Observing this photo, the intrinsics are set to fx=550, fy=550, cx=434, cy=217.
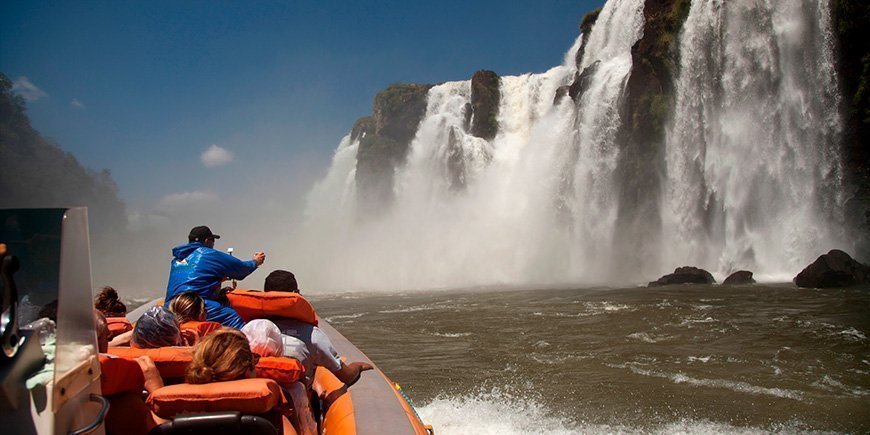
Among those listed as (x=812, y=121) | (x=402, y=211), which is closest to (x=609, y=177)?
(x=812, y=121)

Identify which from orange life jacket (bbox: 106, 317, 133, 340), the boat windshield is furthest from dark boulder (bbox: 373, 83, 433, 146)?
the boat windshield

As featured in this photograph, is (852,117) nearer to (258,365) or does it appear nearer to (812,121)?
(812,121)

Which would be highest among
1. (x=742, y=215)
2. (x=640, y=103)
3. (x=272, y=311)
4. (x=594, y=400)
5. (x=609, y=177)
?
(x=640, y=103)

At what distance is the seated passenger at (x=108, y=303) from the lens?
4.66m

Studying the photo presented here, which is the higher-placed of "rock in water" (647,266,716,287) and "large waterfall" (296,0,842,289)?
"large waterfall" (296,0,842,289)

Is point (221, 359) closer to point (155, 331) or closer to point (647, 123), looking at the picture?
point (155, 331)

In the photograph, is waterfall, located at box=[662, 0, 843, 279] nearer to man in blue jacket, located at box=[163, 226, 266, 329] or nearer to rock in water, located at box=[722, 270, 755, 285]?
rock in water, located at box=[722, 270, 755, 285]

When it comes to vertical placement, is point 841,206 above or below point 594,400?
above

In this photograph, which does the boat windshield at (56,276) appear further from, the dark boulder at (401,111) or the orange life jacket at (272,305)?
the dark boulder at (401,111)

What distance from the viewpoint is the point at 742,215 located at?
21.1 m

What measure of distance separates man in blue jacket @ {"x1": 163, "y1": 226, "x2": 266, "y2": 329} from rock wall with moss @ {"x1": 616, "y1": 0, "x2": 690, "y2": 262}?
76.8 feet

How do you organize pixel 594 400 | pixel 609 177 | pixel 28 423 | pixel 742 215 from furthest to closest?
pixel 609 177 → pixel 742 215 → pixel 594 400 → pixel 28 423

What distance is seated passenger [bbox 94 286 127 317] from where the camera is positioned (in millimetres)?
4656

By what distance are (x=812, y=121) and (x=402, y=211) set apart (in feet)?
99.2
